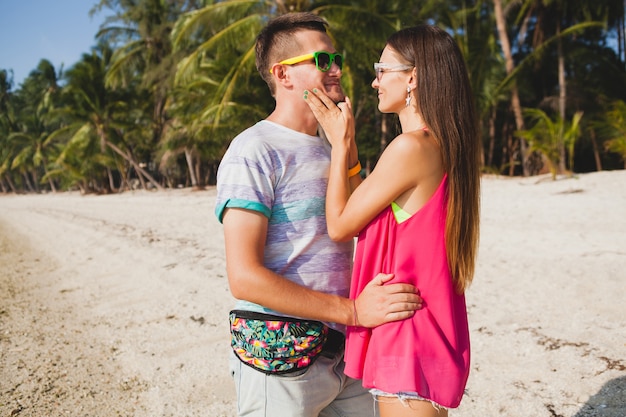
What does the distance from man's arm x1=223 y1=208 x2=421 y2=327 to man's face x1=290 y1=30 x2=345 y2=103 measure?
48 cm

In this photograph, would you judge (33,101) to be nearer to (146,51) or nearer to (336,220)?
(146,51)

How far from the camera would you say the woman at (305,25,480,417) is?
1312 mm

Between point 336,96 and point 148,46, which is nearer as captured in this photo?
point 336,96

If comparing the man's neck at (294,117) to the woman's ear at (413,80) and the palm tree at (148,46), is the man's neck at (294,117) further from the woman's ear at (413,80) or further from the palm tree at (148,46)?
the palm tree at (148,46)

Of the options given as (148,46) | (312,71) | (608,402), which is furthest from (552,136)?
(148,46)

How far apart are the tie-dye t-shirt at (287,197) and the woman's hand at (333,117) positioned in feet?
0.27

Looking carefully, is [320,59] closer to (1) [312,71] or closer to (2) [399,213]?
(1) [312,71]

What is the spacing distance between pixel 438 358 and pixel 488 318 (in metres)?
3.21

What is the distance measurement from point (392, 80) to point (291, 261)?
65 cm

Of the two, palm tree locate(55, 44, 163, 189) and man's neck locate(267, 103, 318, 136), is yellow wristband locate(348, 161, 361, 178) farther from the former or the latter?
palm tree locate(55, 44, 163, 189)

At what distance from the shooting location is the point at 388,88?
152 cm

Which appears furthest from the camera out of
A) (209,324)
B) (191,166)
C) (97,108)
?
(97,108)

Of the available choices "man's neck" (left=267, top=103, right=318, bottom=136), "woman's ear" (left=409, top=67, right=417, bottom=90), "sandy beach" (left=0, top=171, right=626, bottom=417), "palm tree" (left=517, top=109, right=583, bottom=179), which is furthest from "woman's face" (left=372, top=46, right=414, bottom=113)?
"palm tree" (left=517, top=109, right=583, bottom=179)

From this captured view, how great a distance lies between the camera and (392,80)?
150cm
